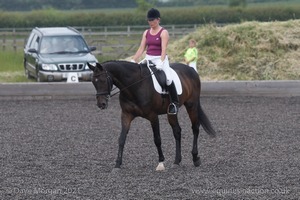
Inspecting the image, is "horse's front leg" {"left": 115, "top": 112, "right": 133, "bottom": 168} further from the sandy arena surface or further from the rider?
the rider

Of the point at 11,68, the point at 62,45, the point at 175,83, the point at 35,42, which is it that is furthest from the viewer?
the point at 11,68

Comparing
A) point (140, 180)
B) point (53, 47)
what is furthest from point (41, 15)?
point (140, 180)

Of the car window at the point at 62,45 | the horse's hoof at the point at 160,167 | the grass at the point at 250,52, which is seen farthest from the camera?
the car window at the point at 62,45

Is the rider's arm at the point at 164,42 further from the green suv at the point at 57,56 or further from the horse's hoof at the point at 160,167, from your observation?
the green suv at the point at 57,56

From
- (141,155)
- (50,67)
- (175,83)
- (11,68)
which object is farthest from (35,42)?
(175,83)

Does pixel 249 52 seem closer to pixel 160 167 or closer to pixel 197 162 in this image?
pixel 197 162

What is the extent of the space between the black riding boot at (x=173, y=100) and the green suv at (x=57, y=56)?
10114 mm

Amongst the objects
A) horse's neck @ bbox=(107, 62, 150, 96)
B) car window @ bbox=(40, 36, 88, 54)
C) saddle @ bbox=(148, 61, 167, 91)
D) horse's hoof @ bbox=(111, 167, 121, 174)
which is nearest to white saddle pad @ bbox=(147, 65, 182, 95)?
saddle @ bbox=(148, 61, 167, 91)

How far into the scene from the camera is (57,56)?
22.4 m

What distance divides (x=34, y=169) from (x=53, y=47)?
43.6ft

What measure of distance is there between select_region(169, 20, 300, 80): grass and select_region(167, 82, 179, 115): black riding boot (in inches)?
448

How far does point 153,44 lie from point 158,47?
0.08 metres

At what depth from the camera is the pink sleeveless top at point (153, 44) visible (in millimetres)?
10344

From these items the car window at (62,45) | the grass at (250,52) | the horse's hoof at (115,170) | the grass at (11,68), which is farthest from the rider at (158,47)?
the grass at (11,68)
